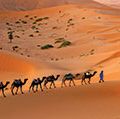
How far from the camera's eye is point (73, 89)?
1301cm

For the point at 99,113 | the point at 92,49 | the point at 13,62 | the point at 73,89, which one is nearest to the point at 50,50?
the point at 92,49

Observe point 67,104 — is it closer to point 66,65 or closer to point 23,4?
point 66,65

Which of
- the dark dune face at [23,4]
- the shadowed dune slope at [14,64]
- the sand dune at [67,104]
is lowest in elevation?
the sand dune at [67,104]

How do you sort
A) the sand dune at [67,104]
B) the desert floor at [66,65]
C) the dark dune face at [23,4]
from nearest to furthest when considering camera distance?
1. the sand dune at [67,104]
2. the desert floor at [66,65]
3. the dark dune face at [23,4]

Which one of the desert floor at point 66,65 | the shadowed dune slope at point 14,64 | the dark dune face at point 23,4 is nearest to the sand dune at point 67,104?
the desert floor at point 66,65

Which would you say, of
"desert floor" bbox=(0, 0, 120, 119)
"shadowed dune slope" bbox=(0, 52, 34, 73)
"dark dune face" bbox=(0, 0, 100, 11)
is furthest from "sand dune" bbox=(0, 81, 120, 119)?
"dark dune face" bbox=(0, 0, 100, 11)

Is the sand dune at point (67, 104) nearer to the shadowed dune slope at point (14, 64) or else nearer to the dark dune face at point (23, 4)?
the shadowed dune slope at point (14, 64)

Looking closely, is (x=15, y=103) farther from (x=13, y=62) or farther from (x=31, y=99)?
(x=13, y=62)

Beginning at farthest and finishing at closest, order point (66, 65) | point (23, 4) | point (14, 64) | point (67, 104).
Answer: point (23, 4) < point (66, 65) < point (14, 64) < point (67, 104)

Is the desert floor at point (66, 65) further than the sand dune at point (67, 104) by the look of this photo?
Yes

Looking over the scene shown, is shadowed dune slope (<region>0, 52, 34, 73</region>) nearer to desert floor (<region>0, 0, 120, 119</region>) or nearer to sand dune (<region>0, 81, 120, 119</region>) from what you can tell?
desert floor (<region>0, 0, 120, 119</region>)

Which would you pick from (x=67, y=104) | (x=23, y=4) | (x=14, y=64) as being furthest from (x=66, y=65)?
(x=23, y=4)

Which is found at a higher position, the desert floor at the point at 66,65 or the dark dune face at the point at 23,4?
the dark dune face at the point at 23,4

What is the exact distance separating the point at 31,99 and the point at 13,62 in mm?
13797
